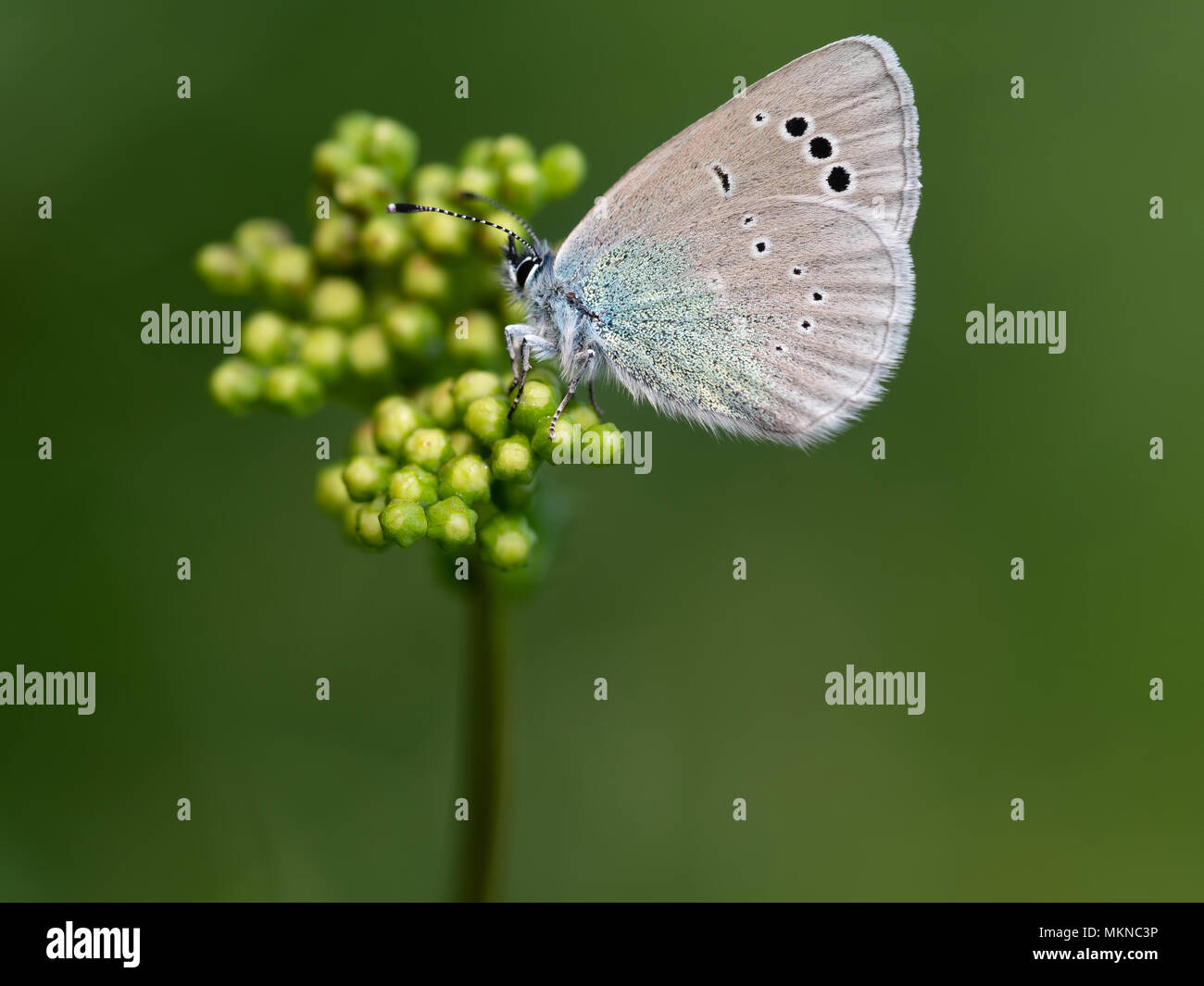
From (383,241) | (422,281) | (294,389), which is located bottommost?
(294,389)

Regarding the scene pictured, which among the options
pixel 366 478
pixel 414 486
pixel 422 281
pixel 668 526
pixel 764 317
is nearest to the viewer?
pixel 414 486

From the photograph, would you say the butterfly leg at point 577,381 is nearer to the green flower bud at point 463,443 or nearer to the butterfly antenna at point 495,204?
the green flower bud at point 463,443

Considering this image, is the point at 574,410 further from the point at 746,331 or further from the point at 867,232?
the point at 867,232

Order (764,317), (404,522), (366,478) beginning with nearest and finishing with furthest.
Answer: (404,522), (366,478), (764,317)

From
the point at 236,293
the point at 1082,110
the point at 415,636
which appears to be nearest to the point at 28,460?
the point at 236,293

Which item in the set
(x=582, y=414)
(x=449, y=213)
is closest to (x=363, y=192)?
(x=449, y=213)

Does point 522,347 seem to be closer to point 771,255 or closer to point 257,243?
point 771,255

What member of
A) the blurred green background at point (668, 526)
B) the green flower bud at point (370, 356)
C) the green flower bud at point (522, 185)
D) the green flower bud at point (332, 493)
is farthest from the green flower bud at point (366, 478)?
the blurred green background at point (668, 526)
